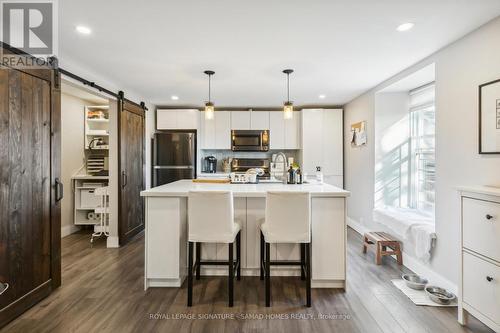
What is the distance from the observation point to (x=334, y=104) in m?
5.52

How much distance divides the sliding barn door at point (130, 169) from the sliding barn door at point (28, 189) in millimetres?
1417

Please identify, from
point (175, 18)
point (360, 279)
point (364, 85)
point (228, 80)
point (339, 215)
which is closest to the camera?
point (175, 18)

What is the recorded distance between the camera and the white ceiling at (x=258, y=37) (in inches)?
77.8

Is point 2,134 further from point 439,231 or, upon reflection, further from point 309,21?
point 439,231

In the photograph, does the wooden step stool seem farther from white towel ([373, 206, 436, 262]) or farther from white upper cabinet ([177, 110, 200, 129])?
white upper cabinet ([177, 110, 200, 129])

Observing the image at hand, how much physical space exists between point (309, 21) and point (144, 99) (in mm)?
3755

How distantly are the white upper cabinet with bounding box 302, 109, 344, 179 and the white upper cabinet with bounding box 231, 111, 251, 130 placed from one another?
114 cm

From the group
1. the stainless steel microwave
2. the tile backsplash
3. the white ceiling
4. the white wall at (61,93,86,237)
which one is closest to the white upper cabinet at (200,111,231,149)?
the stainless steel microwave

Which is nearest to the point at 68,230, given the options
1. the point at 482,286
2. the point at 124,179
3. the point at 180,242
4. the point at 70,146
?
the point at 70,146

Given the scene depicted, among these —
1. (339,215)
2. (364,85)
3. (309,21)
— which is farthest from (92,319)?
(364,85)

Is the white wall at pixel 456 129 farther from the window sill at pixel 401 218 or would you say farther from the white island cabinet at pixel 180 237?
the white island cabinet at pixel 180 237

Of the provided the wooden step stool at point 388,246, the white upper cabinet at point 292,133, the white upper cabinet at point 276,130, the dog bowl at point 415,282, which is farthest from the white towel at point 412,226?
the white upper cabinet at point 276,130

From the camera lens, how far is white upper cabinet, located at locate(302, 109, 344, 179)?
5.46 meters

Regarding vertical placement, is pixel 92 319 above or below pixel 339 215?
below
